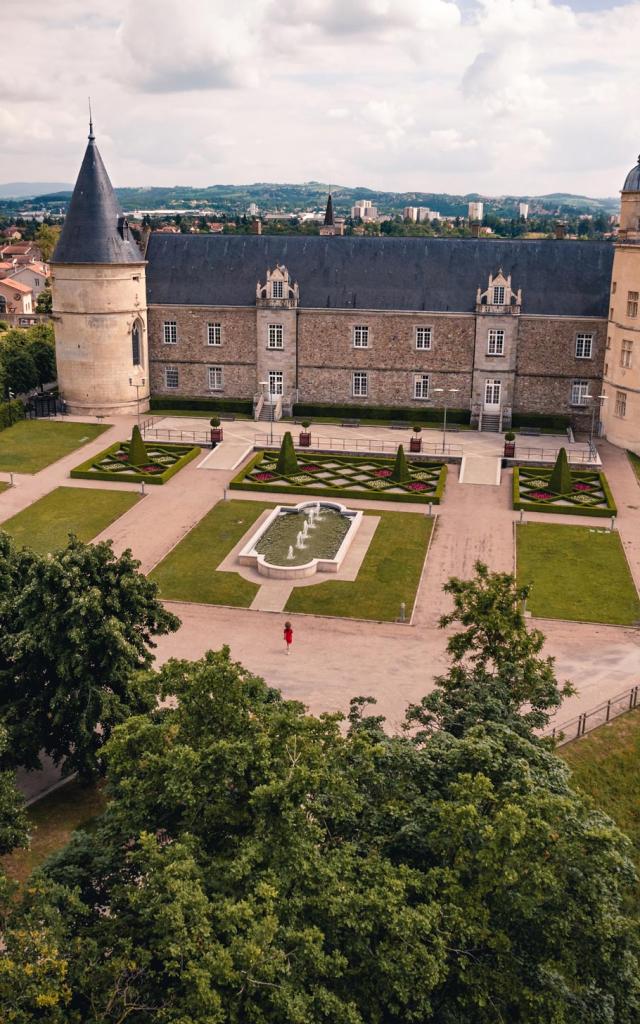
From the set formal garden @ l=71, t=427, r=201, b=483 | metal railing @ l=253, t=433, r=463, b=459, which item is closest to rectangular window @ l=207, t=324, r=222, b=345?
metal railing @ l=253, t=433, r=463, b=459

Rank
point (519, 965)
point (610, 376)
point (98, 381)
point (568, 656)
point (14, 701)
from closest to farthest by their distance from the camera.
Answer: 1. point (519, 965)
2. point (14, 701)
3. point (568, 656)
4. point (610, 376)
5. point (98, 381)

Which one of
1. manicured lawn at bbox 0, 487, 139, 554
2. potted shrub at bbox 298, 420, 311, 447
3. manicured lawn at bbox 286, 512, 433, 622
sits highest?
potted shrub at bbox 298, 420, 311, 447

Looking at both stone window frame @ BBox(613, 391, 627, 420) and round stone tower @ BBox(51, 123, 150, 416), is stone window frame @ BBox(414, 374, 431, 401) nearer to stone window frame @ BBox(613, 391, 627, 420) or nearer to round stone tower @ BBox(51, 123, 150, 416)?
stone window frame @ BBox(613, 391, 627, 420)

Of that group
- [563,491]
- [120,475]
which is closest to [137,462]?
[120,475]

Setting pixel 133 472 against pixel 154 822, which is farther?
pixel 133 472

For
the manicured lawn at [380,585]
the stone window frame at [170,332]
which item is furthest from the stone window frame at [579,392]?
the stone window frame at [170,332]

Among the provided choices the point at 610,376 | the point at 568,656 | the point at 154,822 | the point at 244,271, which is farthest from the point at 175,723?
the point at 244,271

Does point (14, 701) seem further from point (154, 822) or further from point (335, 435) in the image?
point (335, 435)

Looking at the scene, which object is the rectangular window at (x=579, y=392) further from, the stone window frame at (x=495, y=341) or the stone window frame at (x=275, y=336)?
the stone window frame at (x=275, y=336)
